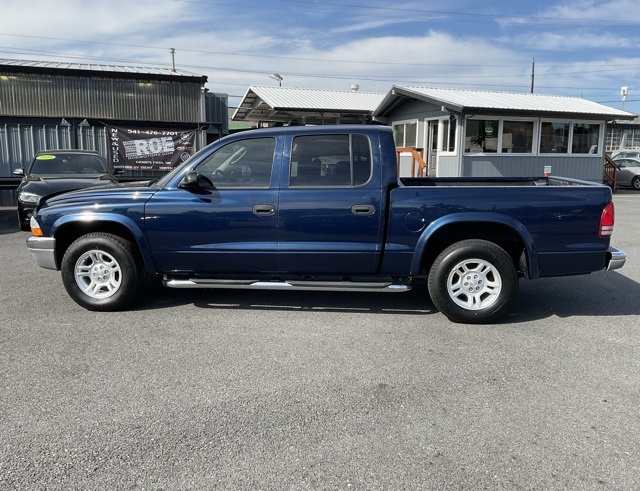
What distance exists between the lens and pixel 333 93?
81.6 ft

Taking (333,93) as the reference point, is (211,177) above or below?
below

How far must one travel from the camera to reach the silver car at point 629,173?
2281cm

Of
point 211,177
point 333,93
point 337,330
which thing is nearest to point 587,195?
point 337,330

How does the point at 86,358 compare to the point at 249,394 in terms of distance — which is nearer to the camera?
the point at 249,394

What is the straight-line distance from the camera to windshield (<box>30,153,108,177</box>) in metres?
11.2

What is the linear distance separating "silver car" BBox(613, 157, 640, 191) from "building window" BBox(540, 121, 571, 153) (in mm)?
5603

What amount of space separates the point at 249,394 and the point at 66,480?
4.08 ft

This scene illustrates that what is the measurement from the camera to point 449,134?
17500mm

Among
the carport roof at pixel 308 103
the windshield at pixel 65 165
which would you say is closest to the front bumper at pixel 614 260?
the windshield at pixel 65 165

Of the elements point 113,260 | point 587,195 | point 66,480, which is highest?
point 587,195

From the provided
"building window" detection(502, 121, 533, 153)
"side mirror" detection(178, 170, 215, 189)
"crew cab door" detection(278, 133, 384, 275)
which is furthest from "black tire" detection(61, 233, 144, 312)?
"building window" detection(502, 121, 533, 153)

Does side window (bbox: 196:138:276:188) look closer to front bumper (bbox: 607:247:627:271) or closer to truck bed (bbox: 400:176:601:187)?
truck bed (bbox: 400:176:601:187)

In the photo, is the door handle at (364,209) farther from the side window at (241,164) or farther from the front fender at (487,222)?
the side window at (241,164)

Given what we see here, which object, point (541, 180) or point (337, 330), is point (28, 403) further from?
point (541, 180)
